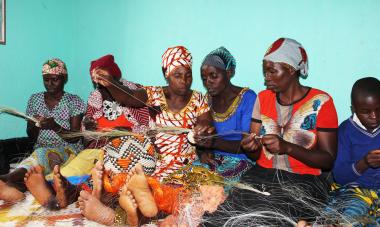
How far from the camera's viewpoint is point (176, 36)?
398 cm

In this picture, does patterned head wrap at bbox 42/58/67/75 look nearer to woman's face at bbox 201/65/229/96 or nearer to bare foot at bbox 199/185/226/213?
woman's face at bbox 201/65/229/96

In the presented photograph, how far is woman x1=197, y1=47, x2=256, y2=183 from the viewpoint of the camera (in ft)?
9.94

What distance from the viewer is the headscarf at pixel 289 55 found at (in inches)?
102

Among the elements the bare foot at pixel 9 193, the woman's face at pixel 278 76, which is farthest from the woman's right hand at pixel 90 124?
the woman's face at pixel 278 76

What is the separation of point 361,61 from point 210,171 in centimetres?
145

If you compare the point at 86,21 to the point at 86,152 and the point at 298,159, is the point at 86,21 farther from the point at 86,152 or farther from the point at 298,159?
the point at 298,159

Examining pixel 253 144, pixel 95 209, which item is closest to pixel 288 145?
pixel 253 144

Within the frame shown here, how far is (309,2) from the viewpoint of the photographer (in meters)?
3.25

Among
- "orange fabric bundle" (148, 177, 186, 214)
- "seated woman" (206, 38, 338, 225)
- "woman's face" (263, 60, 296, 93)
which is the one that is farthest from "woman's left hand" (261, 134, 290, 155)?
"orange fabric bundle" (148, 177, 186, 214)

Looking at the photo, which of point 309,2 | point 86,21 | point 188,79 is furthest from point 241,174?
point 86,21

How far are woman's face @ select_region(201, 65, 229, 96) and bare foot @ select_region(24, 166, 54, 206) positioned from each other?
143 cm

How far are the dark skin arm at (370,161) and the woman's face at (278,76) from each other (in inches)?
25.4

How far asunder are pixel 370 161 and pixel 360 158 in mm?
219

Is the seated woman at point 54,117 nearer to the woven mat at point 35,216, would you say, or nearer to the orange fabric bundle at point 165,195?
the woven mat at point 35,216
